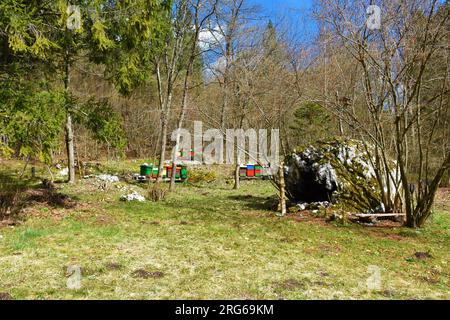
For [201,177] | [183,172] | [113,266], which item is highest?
[183,172]

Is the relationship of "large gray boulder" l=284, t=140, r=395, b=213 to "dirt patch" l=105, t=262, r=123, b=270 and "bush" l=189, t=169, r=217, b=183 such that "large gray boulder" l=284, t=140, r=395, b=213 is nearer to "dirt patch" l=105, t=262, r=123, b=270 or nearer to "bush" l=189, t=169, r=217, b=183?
"dirt patch" l=105, t=262, r=123, b=270

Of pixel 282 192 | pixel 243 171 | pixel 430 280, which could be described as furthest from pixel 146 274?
pixel 243 171

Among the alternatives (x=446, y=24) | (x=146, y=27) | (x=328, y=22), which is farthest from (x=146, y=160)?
(x=446, y=24)

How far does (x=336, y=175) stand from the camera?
10.4 meters

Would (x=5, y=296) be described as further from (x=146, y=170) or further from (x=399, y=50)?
(x=146, y=170)

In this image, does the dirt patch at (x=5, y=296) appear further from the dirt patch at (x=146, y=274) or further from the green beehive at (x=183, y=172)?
the green beehive at (x=183, y=172)

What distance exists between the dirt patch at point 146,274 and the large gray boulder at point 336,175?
6.41 m

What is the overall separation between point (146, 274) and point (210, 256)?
1.32 m

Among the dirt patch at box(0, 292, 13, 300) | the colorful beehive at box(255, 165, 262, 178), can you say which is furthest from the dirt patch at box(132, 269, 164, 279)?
the colorful beehive at box(255, 165, 262, 178)

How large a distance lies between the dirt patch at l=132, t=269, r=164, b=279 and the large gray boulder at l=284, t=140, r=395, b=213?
6413 mm

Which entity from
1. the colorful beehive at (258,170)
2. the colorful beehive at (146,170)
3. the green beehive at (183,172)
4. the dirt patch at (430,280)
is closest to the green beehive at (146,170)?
the colorful beehive at (146,170)

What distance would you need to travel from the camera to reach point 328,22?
807cm

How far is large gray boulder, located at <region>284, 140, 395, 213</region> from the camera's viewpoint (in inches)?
395
